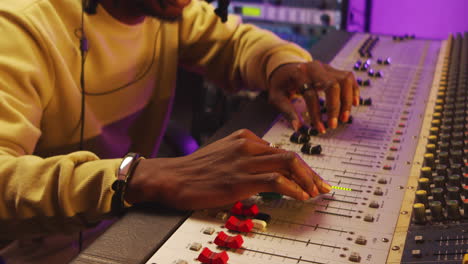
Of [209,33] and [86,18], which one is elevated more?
[86,18]

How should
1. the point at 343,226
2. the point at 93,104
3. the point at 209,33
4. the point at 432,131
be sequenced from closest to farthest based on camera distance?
the point at 343,226, the point at 432,131, the point at 93,104, the point at 209,33

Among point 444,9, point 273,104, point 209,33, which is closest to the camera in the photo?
point 273,104

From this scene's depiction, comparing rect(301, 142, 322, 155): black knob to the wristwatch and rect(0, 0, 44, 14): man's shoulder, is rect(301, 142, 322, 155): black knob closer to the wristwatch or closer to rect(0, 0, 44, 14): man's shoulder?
the wristwatch

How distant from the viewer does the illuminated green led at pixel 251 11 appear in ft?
8.75

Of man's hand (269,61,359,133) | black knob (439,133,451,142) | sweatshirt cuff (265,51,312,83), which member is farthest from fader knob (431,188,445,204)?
sweatshirt cuff (265,51,312,83)

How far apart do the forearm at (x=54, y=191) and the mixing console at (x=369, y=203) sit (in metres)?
0.17

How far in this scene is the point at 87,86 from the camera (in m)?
1.43

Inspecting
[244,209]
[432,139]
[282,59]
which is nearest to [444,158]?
[432,139]

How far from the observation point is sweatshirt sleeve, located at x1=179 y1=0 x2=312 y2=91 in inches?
67.1

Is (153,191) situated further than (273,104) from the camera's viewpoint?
No

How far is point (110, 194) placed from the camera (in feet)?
2.98

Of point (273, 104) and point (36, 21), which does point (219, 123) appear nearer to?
point (273, 104)

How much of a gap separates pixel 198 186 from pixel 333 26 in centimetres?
179

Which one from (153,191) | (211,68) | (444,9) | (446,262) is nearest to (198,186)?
(153,191)
